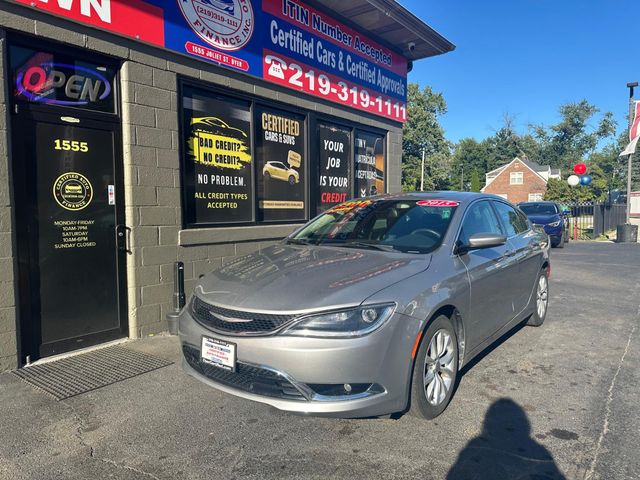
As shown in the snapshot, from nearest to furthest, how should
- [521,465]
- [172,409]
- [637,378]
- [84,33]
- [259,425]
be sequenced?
[521,465], [259,425], [172,409], [637,378], [84,33]

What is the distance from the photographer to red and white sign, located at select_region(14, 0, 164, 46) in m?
4.51

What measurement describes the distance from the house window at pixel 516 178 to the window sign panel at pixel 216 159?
208 ft

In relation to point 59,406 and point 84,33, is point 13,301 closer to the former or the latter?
point 59,406

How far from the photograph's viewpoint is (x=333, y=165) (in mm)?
8633

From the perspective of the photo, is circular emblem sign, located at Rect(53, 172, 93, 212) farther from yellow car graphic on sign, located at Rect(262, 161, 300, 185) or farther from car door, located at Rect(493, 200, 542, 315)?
car door, located at Rect(493, 200, 542, 315)

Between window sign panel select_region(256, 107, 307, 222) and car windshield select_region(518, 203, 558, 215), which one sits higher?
window sign panel select_region(256, 107, 307, 222)

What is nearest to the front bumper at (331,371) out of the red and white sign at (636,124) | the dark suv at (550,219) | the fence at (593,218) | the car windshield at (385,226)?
the car windshield at (385,226)

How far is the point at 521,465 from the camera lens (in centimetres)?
273

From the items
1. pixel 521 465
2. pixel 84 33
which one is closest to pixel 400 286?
pixel 521 465

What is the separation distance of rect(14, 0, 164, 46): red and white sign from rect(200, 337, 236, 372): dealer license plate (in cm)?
362

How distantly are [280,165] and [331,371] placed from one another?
5123 millimetres

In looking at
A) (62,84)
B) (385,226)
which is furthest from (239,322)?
(62,84)

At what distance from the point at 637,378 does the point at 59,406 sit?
15.6 ft

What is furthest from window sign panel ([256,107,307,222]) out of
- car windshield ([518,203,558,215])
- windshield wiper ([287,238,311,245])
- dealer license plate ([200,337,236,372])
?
car windshield ([518,203,558,215])
